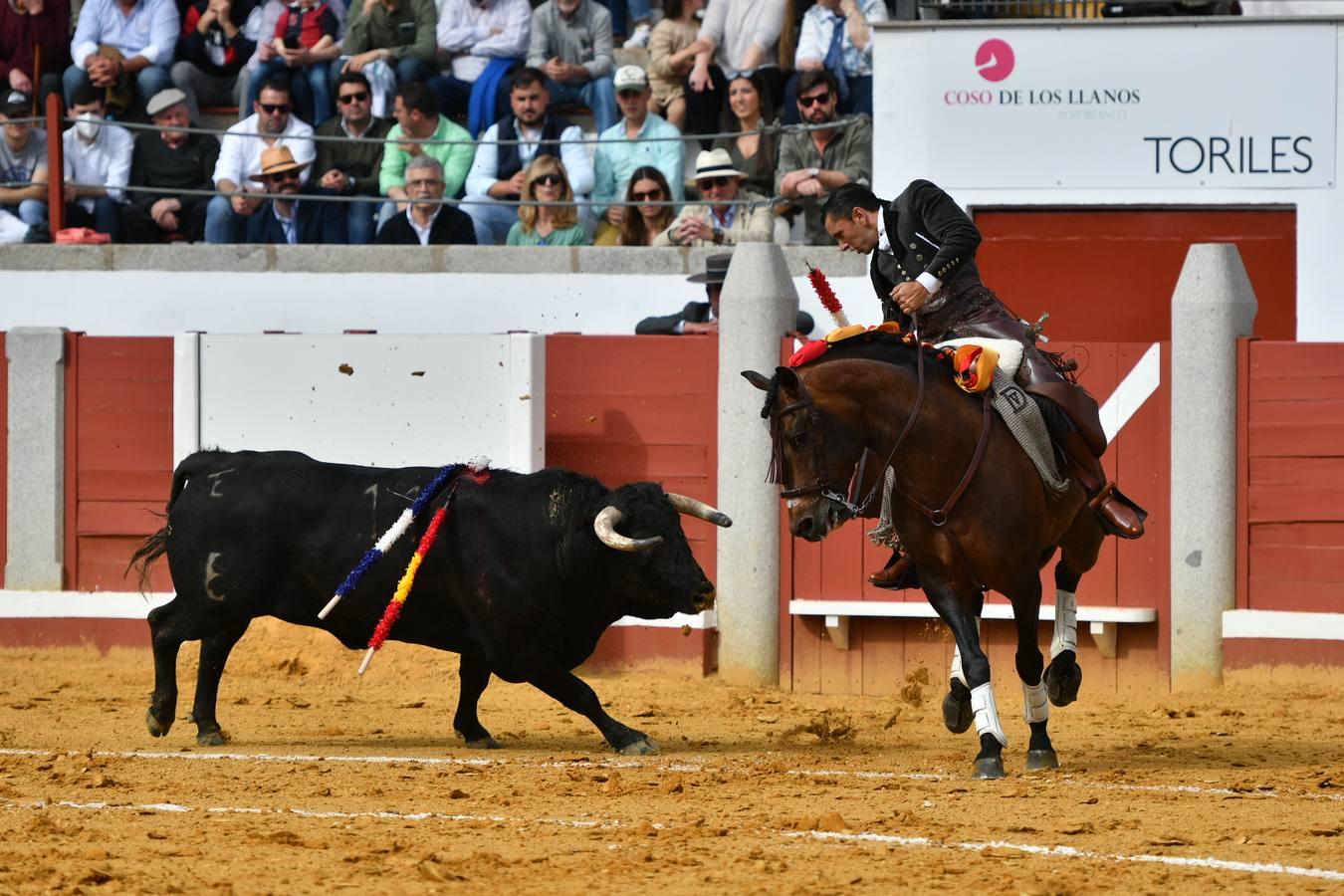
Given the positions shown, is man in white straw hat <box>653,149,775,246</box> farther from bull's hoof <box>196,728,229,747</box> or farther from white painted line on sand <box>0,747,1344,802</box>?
white painted line on sand <box>0,747,1344,802</box>

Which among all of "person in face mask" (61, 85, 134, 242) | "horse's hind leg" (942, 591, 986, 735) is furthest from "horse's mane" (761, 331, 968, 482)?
"person in face mask" (61, 85, 134, 242)

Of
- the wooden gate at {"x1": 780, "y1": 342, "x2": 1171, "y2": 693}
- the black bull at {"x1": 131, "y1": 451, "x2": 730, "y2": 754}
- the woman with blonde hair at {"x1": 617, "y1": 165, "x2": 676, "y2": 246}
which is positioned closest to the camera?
the black bull at {"x1": 131, "y1": 451, "x2": 730, "y2": 754}

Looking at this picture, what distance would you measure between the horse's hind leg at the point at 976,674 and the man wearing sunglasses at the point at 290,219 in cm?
667

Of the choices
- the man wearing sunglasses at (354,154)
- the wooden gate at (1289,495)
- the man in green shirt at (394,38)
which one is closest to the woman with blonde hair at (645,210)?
the man wearing sunglasses at (354,154)

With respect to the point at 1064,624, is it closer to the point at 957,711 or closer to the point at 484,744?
the point at 957,711

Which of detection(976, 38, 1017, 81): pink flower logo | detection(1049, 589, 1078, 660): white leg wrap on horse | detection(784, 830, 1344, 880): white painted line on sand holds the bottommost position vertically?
detection(784, 830, 1344, 880): white painted line on sand

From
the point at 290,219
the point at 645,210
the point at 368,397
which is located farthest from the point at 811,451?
the point at 290,219

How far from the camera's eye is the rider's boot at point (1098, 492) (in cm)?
724

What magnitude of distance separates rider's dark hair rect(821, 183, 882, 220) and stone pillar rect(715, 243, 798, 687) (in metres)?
2.26

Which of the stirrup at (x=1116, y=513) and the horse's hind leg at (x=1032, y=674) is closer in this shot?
the horse's hind leg at (x=1032, y=674)

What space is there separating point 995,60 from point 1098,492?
4904 millimetres

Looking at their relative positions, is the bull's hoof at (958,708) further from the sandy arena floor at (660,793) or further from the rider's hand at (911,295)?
the rider's hand at (911,295)

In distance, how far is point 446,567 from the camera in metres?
7.86

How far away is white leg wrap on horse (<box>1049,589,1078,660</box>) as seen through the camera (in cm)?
744
